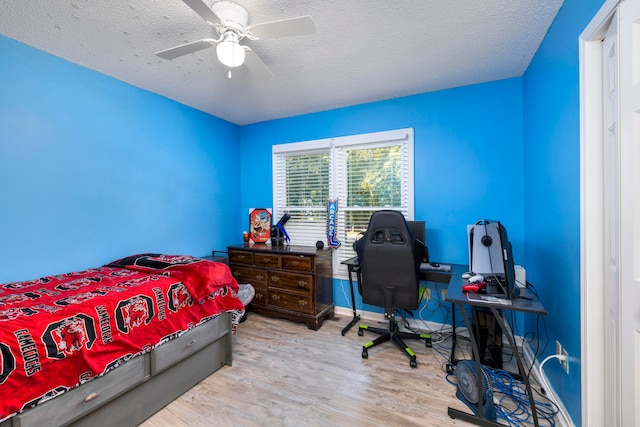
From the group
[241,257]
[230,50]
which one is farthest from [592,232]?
[241,257]

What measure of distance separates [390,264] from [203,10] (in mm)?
2135

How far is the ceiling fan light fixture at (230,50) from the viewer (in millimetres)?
1664

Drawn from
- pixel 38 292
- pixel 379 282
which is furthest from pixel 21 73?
pixel 379 282

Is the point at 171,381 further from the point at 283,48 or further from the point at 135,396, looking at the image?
the point at 283,48

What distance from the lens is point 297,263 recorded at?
311 centimetres

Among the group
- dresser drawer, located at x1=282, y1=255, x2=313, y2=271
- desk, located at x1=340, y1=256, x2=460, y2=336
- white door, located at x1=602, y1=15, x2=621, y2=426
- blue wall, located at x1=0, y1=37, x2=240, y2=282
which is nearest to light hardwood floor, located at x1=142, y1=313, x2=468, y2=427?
desk, located at x1=340, y1=256, x2=460, y2=336

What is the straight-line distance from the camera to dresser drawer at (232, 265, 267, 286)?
3.30 meters

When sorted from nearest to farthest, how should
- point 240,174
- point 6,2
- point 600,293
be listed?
point 600,293 < point 6,2 < point 240,174

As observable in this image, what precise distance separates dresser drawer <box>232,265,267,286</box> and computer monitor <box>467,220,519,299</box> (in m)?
2.27

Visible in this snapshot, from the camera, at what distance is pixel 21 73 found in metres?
2.02

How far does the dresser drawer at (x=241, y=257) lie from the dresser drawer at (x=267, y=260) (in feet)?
0.26

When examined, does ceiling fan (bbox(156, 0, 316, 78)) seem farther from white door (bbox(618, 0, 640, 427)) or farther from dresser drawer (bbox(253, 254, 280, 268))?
dresser drawer (bbox(253, 254, 280, 268))

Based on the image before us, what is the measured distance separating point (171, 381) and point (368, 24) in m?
2.87

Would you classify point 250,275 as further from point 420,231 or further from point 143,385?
point 420,231
